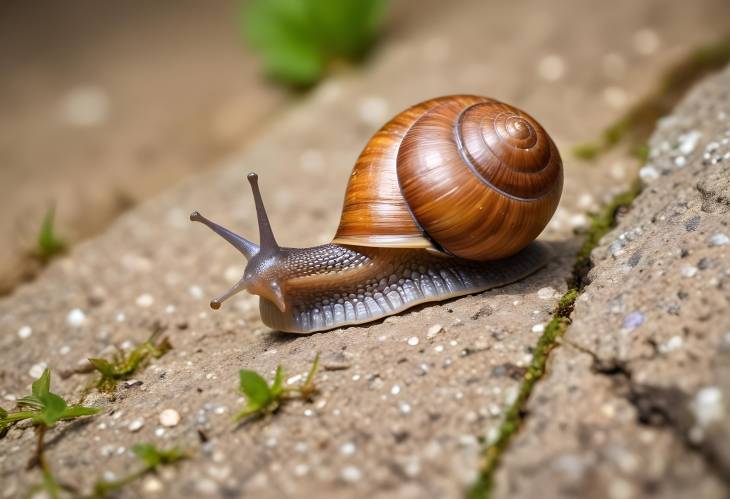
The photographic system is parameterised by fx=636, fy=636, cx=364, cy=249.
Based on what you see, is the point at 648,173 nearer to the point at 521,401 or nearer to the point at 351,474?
the point at 521,401

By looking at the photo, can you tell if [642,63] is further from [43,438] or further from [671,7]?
[43,438]

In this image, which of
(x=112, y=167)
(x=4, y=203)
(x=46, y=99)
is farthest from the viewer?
(x=46, y=99)

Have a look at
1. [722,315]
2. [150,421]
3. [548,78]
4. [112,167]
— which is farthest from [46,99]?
[722,315]

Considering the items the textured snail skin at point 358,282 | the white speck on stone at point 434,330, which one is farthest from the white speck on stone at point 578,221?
the white speck on stone at point 434,330

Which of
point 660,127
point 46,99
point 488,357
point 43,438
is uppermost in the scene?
point 46,99

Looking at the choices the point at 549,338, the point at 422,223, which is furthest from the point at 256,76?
the point at 549,338

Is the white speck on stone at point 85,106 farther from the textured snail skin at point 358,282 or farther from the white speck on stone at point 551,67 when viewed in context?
Answer: the textured snail skin at point 358,282

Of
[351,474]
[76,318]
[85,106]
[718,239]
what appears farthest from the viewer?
[85,106]
